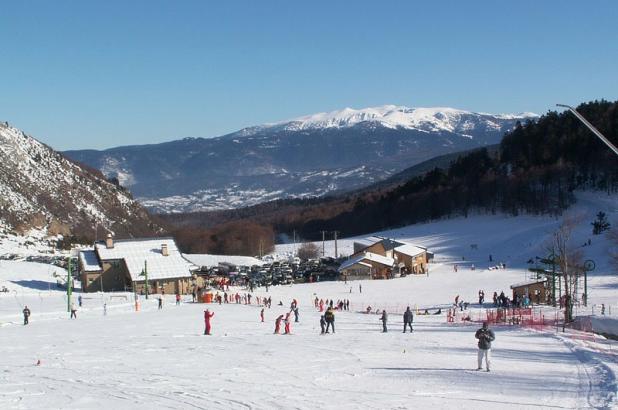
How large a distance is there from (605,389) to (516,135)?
4440 inches

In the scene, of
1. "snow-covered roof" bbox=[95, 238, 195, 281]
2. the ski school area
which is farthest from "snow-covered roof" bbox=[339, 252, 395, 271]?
the ski school area

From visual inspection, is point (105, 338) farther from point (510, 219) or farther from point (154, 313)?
point (510, 219)

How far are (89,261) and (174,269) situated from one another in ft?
24.0

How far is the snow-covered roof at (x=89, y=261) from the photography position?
193ft

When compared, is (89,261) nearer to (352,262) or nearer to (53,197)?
(352,262)

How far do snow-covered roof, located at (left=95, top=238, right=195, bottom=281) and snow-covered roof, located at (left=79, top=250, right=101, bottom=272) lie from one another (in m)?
0.71

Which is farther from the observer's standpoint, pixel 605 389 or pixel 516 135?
pixel 516 135

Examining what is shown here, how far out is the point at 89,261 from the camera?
59.8 metres

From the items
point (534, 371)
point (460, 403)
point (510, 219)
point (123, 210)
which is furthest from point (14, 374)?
point (123, 210)

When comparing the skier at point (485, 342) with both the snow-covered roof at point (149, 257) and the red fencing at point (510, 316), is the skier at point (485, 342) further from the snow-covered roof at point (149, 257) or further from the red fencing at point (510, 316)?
the snow-covered roof at point (149, 257)

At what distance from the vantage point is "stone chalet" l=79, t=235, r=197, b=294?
57.2 metres

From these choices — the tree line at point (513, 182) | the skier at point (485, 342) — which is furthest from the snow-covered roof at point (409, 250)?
the skier at point (485, 342)

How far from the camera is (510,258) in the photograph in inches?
2918

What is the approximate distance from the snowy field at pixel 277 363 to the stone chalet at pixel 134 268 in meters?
14.5
